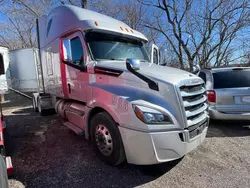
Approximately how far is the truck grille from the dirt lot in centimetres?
89

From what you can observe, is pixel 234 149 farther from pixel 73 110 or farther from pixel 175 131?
pixel 73 110

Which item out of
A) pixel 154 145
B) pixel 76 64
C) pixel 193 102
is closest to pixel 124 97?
pixel 154 145

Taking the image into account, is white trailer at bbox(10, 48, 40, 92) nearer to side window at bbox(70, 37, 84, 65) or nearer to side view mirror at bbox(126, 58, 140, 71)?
side window at bbox(70, 37, 84, 65)

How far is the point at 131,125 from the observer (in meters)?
2.63

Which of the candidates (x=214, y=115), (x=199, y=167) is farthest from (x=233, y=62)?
(x=199, y=167)

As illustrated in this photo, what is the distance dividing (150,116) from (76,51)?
2359 mm

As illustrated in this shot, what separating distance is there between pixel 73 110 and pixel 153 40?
54.0 ft

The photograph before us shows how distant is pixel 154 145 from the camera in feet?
8.27

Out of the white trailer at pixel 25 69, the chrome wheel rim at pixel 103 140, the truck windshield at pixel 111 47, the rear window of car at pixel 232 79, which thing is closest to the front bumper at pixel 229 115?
the rear window of car at pixel 232 79

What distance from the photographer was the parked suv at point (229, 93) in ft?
15.5

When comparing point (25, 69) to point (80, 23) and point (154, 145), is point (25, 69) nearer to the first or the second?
point (80, 23)

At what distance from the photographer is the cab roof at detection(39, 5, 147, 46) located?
3.77 m

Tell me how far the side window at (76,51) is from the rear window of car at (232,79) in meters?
3.75

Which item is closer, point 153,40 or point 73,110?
point 73,110
